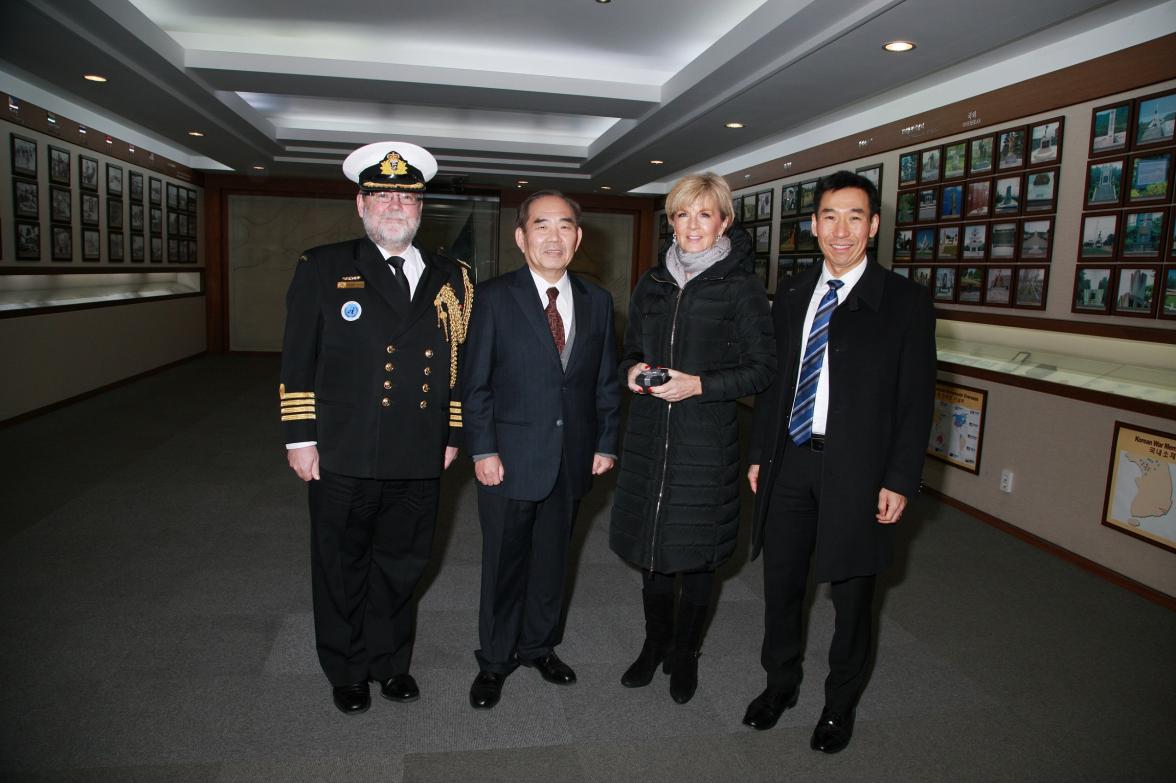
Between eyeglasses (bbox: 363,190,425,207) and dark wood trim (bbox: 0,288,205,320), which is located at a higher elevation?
eyeglasses (bbox: 363,190,425,207)

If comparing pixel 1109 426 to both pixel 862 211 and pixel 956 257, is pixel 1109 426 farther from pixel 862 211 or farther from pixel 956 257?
pixel 862 211

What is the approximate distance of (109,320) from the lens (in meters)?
9.34

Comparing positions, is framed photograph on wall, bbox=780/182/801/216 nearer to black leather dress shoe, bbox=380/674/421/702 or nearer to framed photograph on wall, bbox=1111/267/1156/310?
framed photograph on wall, bbox=1111/267/1156/310

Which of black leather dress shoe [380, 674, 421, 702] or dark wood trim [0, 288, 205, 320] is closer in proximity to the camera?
black leather dress shoe [380, 674, 421, 702]

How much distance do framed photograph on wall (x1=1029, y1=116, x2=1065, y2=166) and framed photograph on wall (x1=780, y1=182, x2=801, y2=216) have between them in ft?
11.2

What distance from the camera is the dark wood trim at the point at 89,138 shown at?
24.0 feet

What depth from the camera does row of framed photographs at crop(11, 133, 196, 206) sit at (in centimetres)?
744

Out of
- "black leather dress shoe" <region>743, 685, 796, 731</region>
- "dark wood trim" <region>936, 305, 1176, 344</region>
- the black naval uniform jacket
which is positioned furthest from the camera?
"dark wood trim" <region>936, 305, 1176, 344</region>

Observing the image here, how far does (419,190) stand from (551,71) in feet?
15.6

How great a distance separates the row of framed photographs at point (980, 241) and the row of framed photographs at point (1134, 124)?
553 mm

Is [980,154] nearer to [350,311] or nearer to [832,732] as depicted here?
[832,732]

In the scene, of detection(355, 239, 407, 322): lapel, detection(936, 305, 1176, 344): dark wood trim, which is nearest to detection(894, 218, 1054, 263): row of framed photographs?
detection(936, 305, 1176, 344): dark wood trim

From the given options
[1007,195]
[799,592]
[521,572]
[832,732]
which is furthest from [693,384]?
[1007,195]

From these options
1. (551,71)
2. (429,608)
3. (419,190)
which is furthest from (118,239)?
(419,190)
